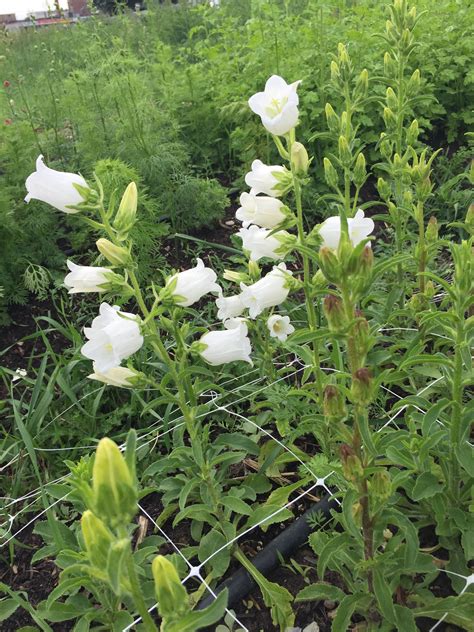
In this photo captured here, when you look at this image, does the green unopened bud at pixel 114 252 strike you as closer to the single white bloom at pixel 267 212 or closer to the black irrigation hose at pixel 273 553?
the single white bloom at pixel 267 212

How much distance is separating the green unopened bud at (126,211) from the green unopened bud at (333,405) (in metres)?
0.77

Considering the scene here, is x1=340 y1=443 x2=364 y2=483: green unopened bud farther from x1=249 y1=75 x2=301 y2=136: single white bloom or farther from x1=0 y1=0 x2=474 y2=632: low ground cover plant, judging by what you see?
x1=249 y1=75 x2=301 y2=136: single white bloom

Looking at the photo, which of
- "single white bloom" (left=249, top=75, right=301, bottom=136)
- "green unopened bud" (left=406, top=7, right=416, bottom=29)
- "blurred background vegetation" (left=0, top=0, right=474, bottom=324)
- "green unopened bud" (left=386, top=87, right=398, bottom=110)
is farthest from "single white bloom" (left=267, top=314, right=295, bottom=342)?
"blurred background vegetation" (left=0, top=0, right=474, bottom=324)

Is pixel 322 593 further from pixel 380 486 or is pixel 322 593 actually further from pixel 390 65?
pixel 390 65

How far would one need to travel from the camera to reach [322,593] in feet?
5.87

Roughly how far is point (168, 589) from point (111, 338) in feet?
2.65

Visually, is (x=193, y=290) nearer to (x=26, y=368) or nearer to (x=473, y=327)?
(x=473, y=327)

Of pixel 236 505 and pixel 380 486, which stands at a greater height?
pixel 380 486

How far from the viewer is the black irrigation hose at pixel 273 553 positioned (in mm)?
1996

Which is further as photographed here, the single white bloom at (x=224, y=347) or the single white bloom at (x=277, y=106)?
the single white bloom at (x=224, y=347)

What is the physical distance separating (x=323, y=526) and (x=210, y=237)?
280 cm

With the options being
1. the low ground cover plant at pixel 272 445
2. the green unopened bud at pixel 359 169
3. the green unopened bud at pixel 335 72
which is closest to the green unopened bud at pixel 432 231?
the low ground cover plant at pixel 272 445

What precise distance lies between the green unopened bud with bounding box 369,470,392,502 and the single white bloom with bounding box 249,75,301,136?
1.09 metres

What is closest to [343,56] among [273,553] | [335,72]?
[335,72]
